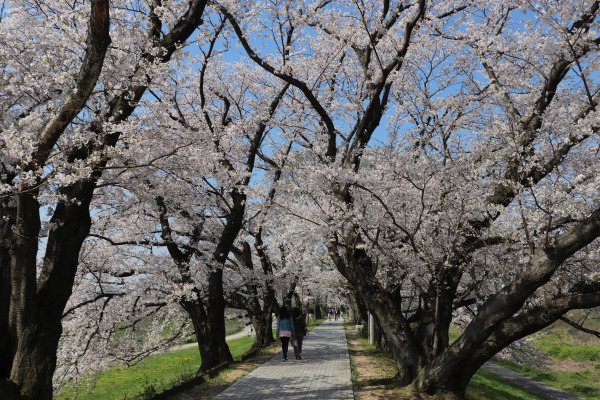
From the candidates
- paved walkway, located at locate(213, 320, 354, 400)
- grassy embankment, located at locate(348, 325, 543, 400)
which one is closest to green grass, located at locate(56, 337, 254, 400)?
paved walkway, located at locate(213, 320, 354, 400)

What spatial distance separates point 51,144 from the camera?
482cm

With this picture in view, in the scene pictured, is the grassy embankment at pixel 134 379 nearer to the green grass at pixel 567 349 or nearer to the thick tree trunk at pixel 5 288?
the thick tree trunk at pixel 5 288

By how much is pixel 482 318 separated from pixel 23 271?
6.78 meters

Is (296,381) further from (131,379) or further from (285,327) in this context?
(131,379)

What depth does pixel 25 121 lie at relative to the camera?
5.42 meters

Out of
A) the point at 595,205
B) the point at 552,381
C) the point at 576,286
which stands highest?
the point at 595,205

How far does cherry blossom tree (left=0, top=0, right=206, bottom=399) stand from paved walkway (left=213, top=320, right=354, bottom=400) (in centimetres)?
353

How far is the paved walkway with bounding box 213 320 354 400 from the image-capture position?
26.2 feet

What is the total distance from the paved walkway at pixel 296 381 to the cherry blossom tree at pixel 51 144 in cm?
353

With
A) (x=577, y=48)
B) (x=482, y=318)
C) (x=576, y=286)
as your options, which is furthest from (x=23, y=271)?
(x=577, y=48)

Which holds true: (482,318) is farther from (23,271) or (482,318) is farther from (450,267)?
(23,271)

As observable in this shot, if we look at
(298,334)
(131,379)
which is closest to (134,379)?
(131,379)

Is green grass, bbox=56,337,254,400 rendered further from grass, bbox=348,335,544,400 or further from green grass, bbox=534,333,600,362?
green grass, bbox=534,333,600,362

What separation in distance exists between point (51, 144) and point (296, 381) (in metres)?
7.21
